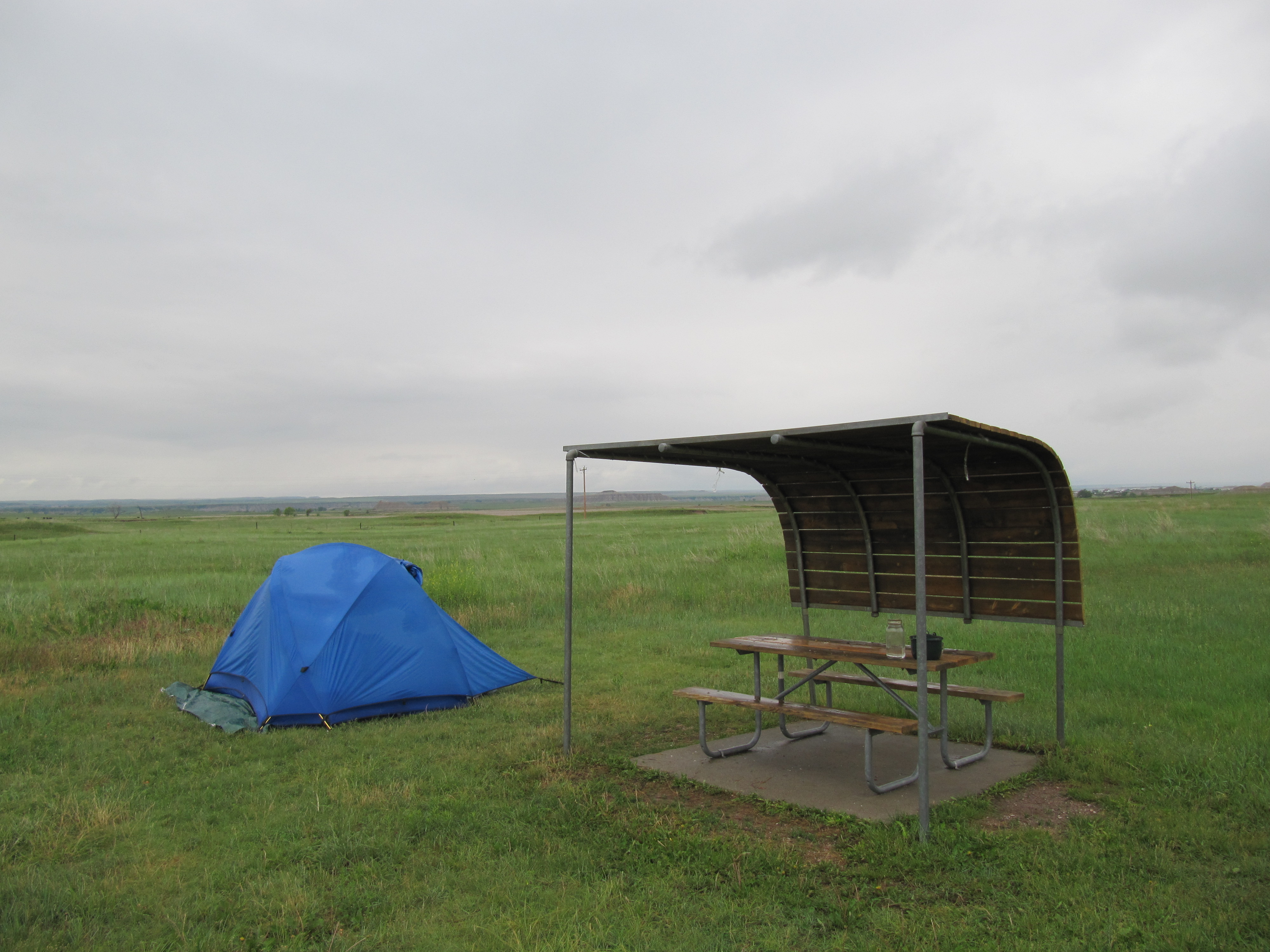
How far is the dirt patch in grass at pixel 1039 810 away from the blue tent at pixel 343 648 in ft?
18.0

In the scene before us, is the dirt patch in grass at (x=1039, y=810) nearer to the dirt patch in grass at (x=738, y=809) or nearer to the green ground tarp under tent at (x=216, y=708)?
the dirt patch in grass at (x=738, y=809)

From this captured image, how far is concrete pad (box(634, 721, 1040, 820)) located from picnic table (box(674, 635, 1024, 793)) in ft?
0.30

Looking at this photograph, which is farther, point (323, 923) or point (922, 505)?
point (922, 505)

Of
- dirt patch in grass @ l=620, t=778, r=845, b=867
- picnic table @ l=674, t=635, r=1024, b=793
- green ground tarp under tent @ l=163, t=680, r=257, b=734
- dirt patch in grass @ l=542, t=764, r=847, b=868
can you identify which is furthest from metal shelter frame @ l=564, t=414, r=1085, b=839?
green ground tarp under tent @ l=163, t=680, r=257, b=734

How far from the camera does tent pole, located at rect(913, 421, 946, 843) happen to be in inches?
197

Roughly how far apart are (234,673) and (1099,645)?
1002cm

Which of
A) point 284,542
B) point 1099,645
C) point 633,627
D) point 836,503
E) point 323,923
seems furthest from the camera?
point 284,542

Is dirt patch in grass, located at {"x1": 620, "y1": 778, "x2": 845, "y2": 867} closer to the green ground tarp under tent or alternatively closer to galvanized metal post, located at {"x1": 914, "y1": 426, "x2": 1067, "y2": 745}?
galvanized metal post, located at {"x1": 914, "y1": 426, "x2": 1067, "y2": 745}

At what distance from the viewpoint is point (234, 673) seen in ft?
29.9

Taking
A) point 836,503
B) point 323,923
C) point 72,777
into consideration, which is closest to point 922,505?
point 836,503

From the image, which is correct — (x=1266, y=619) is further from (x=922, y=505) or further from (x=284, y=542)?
(x=284, y=542)

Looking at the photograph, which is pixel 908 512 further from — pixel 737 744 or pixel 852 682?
pixel 737 744

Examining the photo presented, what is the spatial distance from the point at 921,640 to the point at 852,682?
2.36 meters

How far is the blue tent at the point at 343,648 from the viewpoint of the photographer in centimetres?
831
